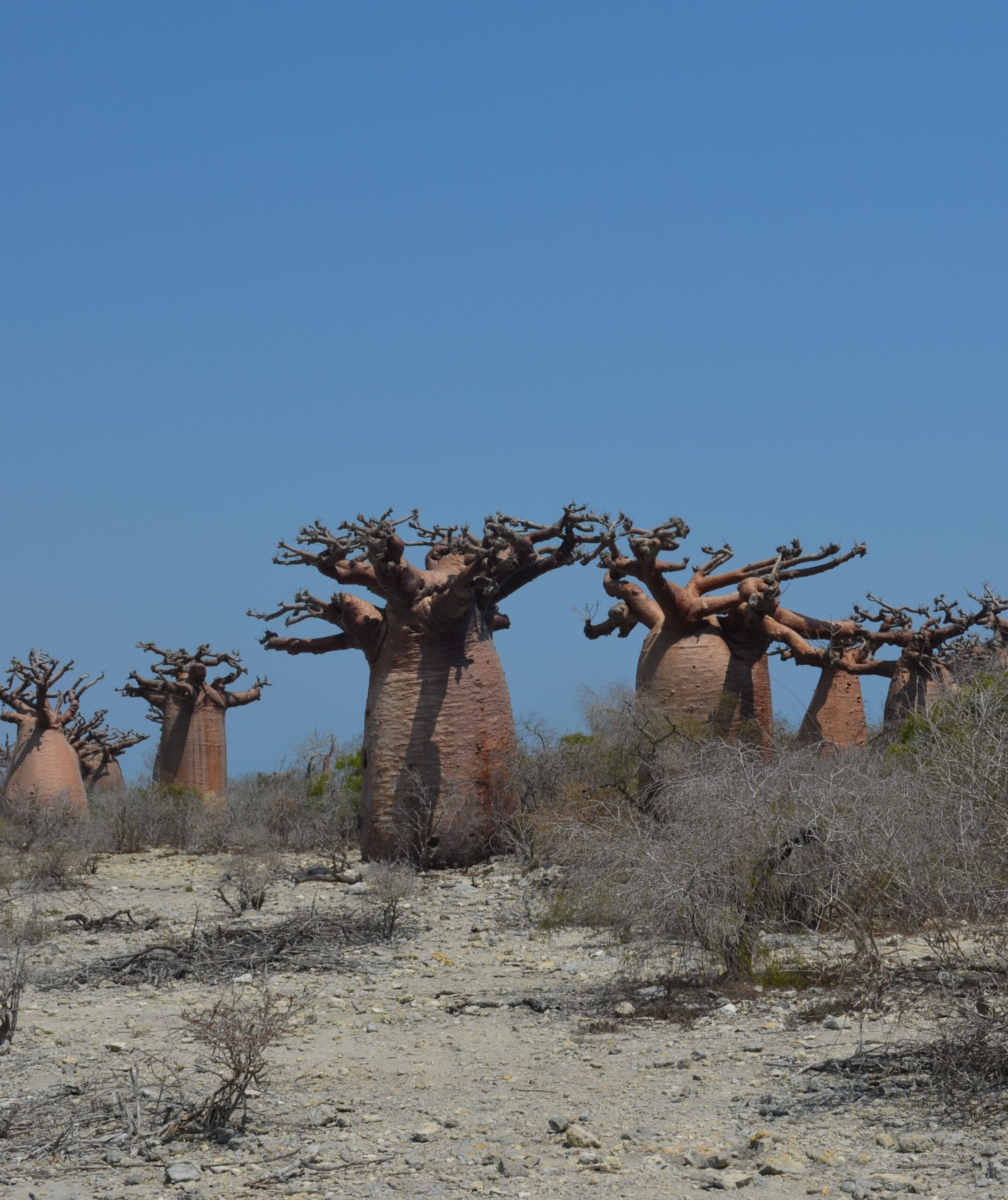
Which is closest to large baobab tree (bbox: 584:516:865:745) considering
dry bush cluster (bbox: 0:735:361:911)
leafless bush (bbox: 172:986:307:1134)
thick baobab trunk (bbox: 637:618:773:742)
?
thick baobab trunk (bbox: 637:618:773:742)

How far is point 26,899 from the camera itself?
36.7 ft

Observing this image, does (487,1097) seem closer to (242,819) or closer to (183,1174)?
(183,1174)

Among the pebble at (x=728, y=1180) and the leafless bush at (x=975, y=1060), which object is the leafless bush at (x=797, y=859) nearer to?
the leafless bush at (x=975, y=1060)

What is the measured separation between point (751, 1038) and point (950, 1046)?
111cm

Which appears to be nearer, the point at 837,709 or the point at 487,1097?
the point at 487,1097

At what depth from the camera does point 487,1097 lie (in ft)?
16.3

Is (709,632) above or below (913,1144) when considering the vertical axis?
above

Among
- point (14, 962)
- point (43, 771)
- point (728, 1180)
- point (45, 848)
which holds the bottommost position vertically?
point (728, 1180)

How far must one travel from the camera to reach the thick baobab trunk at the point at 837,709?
622 inches

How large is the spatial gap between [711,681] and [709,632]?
579 mm

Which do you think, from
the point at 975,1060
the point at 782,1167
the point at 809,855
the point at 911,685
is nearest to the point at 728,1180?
the point at 782,1167

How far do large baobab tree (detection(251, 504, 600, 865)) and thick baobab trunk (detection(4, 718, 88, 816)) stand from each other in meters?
8.21

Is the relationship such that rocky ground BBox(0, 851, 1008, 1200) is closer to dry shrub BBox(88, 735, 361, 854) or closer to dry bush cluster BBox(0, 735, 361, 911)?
dry bush cluster BBox(0, 735, 361, 911)

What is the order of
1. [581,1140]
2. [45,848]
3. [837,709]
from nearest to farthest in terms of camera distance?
[581,1140]
[45,848]
[837,709]
